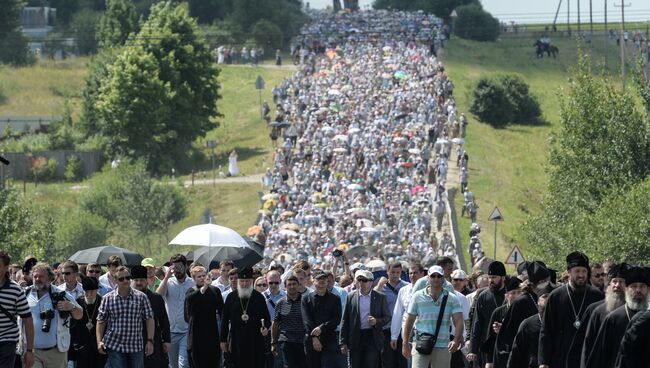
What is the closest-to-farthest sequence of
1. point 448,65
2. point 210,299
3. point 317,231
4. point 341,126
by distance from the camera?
1. point 210,299
2. point 317,231
3. point 341,126
4. point 448,65

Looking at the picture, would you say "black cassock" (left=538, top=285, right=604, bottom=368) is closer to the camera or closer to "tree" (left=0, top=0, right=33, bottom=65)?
the camera

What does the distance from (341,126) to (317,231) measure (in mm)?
19746

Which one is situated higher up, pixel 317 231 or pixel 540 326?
pixel 540 326

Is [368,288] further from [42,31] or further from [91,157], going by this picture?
[42,31]

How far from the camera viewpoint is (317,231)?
182 ft

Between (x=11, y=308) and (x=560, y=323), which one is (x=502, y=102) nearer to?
(x=560, y=323)

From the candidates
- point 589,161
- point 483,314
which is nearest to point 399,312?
point 483,314

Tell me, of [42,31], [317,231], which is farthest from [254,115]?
[317,231]

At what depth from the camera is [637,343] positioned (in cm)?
1476

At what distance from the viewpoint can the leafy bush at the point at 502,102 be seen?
98.3 meters

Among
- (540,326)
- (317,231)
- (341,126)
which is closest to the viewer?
(540,326)

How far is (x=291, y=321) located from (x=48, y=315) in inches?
156

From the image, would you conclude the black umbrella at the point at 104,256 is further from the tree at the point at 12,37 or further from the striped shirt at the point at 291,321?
the tree at the point at 12,37

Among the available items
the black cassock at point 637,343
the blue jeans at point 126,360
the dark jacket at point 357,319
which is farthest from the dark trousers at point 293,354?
the black cassock at point 637,343
